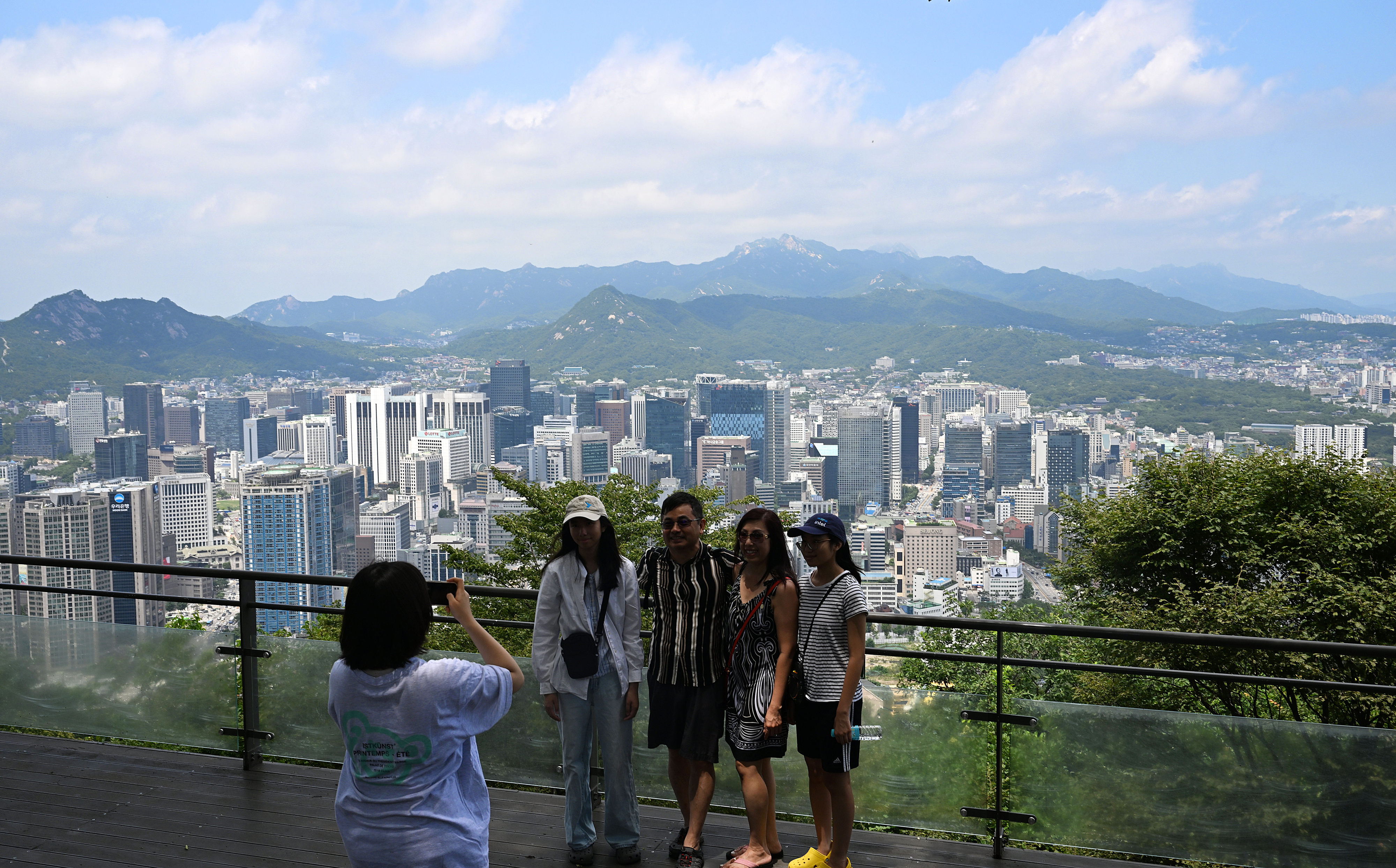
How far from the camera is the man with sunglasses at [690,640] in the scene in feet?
8.58

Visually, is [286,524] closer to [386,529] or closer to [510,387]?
[386,529]

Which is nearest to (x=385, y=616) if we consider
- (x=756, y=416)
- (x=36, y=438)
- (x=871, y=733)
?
(x=871, y=733)

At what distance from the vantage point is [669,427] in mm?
118625

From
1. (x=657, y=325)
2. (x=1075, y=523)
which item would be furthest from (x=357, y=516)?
(x=657, y=325)

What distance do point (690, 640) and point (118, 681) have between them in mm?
2514

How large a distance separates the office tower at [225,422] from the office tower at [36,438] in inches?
671

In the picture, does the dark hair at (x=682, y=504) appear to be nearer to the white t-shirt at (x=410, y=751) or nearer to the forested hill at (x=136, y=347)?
the white t-shirt at (x=410, y=751)

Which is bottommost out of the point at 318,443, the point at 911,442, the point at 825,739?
the point at 318,443

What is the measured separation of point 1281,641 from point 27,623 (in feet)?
14.5

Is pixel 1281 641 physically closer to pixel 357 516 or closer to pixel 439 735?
pixel 439 735

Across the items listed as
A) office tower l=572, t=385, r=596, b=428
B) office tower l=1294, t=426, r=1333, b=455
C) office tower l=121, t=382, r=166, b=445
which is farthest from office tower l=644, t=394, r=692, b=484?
office tower l=1294, t=426, r=1333, b=455

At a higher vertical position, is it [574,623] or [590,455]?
[574,623]

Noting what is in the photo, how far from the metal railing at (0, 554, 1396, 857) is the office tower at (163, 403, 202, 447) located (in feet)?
397

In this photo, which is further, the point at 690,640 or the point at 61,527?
the point at 61,527
